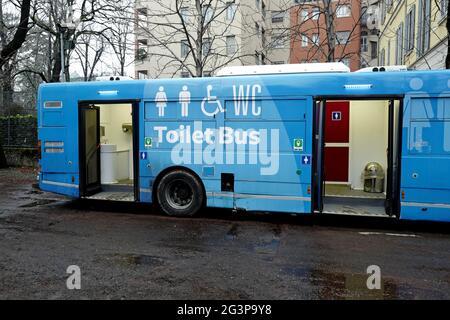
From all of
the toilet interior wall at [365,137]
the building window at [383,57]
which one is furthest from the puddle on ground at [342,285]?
the building window at [383,57]

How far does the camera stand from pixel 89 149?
9523 millimetres

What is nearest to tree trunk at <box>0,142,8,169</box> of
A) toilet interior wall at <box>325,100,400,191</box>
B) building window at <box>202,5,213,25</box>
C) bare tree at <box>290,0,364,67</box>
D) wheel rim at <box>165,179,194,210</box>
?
building window at <box>202,5,213,25</box>

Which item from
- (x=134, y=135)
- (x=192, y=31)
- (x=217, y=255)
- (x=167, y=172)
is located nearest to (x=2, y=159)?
(x=134, y=135)

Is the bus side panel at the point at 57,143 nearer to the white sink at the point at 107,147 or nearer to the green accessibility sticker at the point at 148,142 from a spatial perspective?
the white sink at the point at 107,147

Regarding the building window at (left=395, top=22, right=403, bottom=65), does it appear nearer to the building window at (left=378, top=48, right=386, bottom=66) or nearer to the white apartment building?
the building window at (left=378, top=48, right=386, bottom=66)

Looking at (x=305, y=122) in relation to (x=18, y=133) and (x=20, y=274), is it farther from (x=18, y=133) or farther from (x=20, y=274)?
(x=18, y=133)

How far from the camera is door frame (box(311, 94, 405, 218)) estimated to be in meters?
7.12

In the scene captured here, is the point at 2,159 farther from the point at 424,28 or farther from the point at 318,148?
the point at 424,28

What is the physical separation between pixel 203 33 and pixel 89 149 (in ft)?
22.5

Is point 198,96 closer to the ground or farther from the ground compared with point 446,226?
farther from the ground
